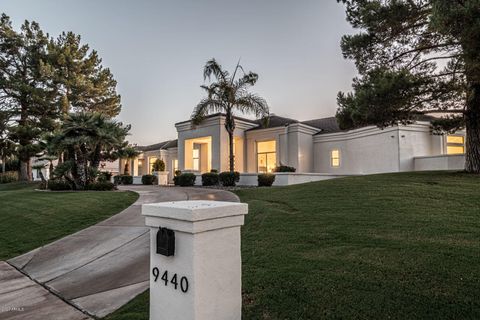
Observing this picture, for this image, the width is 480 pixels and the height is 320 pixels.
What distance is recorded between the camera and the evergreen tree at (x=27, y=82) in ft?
88.8

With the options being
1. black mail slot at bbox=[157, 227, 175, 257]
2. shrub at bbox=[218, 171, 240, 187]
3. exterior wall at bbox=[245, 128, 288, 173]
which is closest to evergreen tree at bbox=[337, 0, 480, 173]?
black mail slot at bbox=[157, 227, 175, 257]

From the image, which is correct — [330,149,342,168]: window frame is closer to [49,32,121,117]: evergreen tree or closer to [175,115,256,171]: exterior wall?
[175,115,256,171]: exterior wall

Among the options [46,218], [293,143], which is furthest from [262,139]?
[46,218]

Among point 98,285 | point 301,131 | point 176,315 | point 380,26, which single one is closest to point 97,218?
point 98,285

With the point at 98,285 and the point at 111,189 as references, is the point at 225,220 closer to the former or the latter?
the point at 98,285

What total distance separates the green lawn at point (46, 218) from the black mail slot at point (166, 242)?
592cm

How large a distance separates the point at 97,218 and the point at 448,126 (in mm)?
14229

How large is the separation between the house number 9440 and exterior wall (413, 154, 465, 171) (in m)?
17.7

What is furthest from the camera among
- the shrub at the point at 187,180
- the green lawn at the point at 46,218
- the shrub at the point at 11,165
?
the shrub at the point at 11,165

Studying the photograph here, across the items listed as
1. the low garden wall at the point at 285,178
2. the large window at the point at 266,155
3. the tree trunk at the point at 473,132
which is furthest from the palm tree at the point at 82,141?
the tree trunk at the point at 473,132

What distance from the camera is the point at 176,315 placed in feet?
7.89

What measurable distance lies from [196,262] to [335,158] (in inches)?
834

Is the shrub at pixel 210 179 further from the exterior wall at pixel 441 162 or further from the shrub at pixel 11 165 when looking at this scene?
the shrub at pixel 11 165

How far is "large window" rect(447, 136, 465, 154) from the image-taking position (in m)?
19.2
